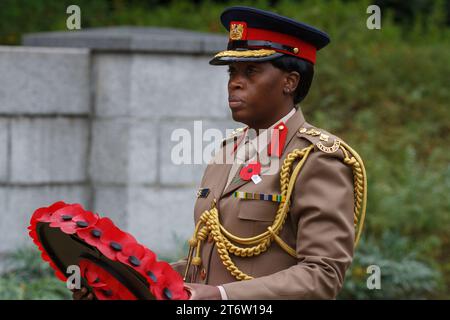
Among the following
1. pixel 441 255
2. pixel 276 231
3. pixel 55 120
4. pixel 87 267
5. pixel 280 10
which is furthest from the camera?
pixel 280 10

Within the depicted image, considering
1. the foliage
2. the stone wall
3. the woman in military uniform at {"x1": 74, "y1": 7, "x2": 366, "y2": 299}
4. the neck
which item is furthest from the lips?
the stone wall

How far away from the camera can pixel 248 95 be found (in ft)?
10.1

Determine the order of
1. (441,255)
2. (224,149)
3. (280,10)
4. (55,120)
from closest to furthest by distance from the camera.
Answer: (224,149)
(55,120)
(441,255)
(280,10)

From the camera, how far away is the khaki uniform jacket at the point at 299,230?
2861 mm

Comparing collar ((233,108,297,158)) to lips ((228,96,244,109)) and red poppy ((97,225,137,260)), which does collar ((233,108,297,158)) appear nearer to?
lips ((228,96,244,109))

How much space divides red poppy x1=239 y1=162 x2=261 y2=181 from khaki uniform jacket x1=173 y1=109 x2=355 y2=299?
0.02 meters

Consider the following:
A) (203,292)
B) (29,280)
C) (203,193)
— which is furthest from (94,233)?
(29,280)

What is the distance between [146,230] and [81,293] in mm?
3927

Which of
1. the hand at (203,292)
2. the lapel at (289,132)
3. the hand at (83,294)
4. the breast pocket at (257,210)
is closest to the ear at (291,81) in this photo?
the lapel at (289,132)

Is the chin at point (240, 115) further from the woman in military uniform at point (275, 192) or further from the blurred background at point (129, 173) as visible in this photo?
the blurred background at point (129, 173)

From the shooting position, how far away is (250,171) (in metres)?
3.20

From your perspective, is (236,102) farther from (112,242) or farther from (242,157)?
(112,242)

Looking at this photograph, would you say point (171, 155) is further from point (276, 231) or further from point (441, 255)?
point (276, 231)
